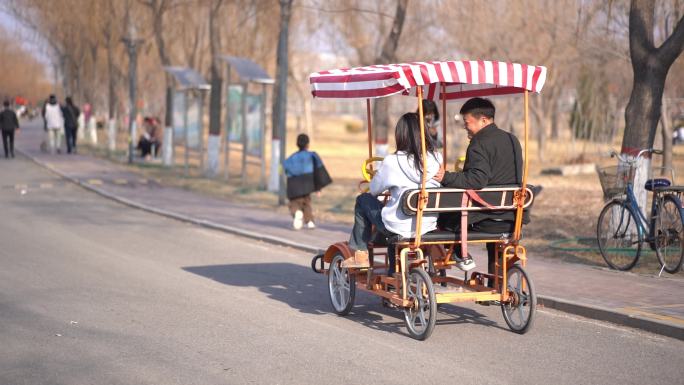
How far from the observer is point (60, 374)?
644 centimetres

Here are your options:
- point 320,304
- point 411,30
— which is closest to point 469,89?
point 320,304

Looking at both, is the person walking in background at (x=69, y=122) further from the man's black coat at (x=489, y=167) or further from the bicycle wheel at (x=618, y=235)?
the man's black coat at (x=489, y=167)

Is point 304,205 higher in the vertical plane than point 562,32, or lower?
lower

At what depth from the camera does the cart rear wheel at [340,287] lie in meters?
8.50

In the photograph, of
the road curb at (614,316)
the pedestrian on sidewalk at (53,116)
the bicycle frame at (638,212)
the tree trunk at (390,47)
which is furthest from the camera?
the pedestrian on sidewalk at (53,116)

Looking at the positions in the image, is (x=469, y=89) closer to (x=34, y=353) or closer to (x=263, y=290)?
(x=263, y=290)

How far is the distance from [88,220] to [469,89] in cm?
910

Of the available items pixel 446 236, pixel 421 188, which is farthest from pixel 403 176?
pixel 446 236

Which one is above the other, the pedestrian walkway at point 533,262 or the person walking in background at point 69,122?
the person walking in background at point 69,122

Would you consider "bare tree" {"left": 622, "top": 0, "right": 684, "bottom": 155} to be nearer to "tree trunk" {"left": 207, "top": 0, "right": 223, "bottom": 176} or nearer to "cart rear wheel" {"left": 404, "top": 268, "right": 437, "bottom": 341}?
"cart rear wheel" {"left": 404, "top": 268, "right": 437, "bottom": 341}

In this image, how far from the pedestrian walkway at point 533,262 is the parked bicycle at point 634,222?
1.10 ft

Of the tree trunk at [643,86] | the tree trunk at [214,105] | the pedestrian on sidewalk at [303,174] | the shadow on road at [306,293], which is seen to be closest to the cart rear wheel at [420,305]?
the shadow on road at [306,293]

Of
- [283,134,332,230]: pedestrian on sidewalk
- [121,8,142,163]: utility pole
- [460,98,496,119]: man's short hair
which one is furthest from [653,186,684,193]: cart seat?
[121,8,142,163]: utility pole

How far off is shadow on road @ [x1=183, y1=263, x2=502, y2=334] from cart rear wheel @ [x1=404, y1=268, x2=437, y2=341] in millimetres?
273
